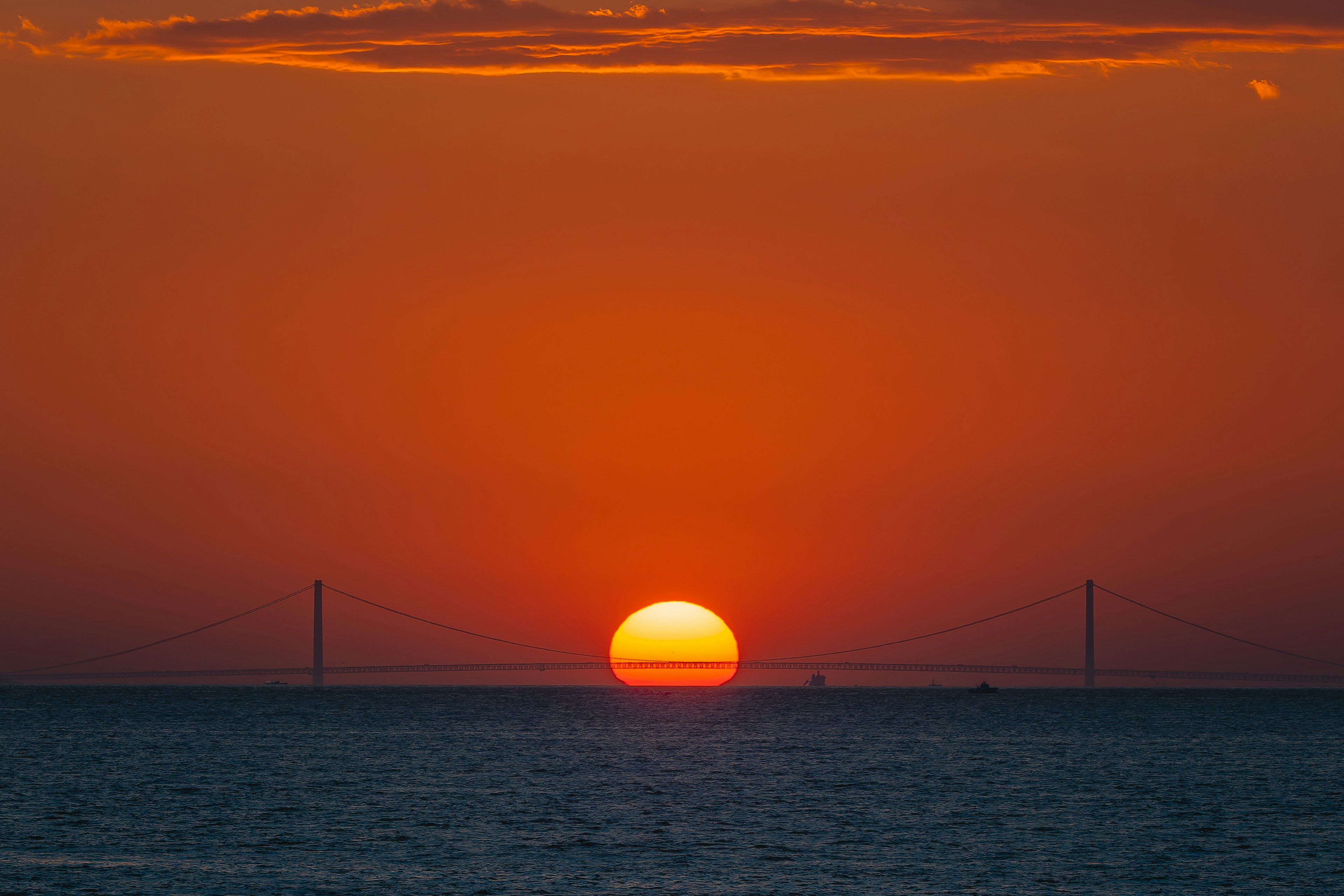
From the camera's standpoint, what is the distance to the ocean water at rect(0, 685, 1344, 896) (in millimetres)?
43812

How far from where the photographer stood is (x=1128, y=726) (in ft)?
483

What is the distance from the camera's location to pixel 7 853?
153 feet

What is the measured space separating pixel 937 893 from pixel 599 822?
1830 centimetres

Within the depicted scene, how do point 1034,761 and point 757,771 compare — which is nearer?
point 757,771

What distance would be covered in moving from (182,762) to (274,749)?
14.0 m

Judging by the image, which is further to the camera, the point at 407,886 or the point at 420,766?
the point at 420,766

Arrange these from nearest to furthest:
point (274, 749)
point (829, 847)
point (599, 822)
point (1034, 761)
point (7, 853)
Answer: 1. point (7, 853)
2. point (829, 847)
3. point (599, 822)
4. point (1034, 761)
5. point (274, 749)

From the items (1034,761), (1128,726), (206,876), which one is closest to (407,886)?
(206,876)

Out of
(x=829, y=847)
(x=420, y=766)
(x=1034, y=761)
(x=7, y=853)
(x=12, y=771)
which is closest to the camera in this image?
(x=7, y=853)

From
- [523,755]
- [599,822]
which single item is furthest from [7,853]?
[523,755]

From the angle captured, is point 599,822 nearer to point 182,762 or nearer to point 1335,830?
point 1335,830

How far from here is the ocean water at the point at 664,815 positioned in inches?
1725

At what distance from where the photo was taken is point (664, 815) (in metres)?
59.6

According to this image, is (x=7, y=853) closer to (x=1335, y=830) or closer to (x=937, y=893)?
(x=937, y=893)
